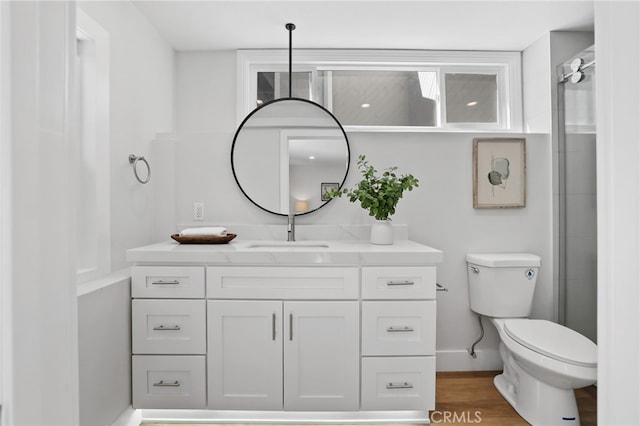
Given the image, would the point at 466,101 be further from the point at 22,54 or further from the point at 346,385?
the point at 22,54

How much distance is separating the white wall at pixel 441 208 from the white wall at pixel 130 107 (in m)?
0.18

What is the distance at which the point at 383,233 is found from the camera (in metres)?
2.01

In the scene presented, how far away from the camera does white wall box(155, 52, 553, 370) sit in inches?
90.0

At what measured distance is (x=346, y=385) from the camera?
1.74 meters

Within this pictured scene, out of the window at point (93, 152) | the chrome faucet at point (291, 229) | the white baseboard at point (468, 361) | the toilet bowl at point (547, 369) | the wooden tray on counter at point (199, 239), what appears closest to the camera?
the toilet bowl at point (547, 369)

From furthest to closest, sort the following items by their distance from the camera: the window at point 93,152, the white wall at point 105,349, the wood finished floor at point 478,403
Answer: the wood finished floor at point 478,403 < the window at point 93,152 < the white wall at point 105,349

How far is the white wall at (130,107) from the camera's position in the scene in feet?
5.96

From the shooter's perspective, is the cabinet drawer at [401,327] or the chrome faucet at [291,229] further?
the chrome faucet at [291,229]

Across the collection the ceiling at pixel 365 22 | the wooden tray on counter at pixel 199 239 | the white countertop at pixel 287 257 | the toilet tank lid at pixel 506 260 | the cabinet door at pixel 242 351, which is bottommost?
the cabinet door at pixel 242 351

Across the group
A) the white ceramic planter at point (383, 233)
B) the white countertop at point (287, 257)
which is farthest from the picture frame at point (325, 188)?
the white countertop at point (287, 257)

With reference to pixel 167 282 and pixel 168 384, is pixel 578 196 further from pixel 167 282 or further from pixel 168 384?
pixel 168 384

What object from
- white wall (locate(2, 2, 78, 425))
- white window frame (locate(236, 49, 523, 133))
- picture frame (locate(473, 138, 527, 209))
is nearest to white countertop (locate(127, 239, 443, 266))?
picture frame (locate(473, 138, 527, 209))

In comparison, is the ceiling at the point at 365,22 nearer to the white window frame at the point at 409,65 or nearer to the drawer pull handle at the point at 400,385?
the white window frame at the point at 409,65

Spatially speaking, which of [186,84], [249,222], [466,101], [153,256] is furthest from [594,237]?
[186,84]
